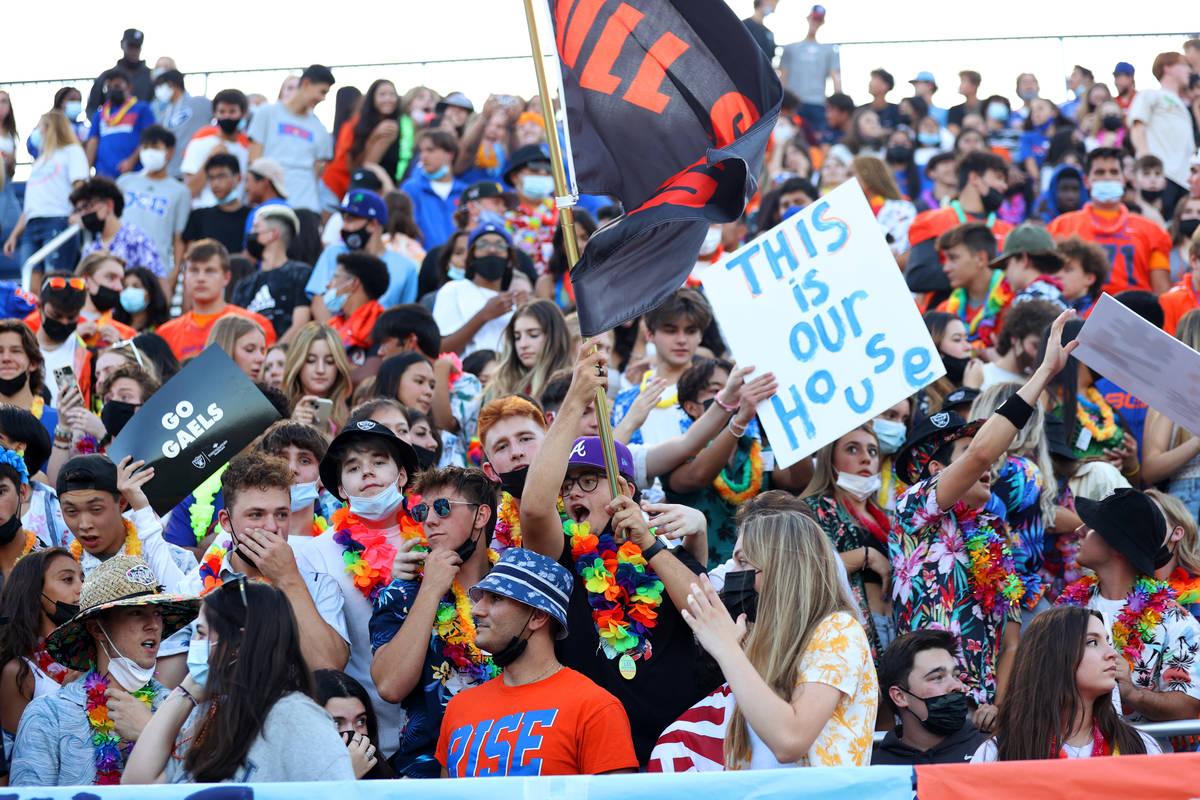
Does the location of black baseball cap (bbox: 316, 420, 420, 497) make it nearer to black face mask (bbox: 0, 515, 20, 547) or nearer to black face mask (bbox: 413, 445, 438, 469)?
black face mask (bbox: 413, 445, 438, 469)

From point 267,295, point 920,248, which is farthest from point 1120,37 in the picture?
point 267,295

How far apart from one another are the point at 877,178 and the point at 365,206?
4.04 metres

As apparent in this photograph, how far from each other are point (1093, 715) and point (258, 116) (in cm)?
1120

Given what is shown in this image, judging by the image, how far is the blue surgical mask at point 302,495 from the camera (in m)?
6.53

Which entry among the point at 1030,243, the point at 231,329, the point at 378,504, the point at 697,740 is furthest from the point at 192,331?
the point at 697,740

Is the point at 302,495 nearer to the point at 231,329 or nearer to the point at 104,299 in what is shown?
the point at 231,329

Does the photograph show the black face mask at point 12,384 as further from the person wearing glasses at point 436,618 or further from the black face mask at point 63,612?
the person wearing glasses at point 436,618

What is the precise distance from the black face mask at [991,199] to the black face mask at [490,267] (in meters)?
4.62

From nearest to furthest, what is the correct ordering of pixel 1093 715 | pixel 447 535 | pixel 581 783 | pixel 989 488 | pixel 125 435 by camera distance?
pixel 581 783 < pixel 1093 715 < pixel 447 535 < pixel 989 488 < pixel 125 435

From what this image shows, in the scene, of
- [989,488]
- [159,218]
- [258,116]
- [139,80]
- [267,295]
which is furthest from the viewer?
[139,80]

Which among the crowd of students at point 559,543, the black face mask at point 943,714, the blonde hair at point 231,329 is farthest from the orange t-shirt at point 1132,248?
the black face mask at point 943,714

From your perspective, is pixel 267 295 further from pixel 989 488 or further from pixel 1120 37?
pixel 1120 37

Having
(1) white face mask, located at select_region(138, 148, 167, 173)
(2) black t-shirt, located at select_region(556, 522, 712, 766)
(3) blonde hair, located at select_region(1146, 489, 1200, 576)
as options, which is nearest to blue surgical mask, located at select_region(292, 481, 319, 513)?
(2) black t-shirt, located at select_region(556, 522, 712, 766)

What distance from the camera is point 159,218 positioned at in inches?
527
